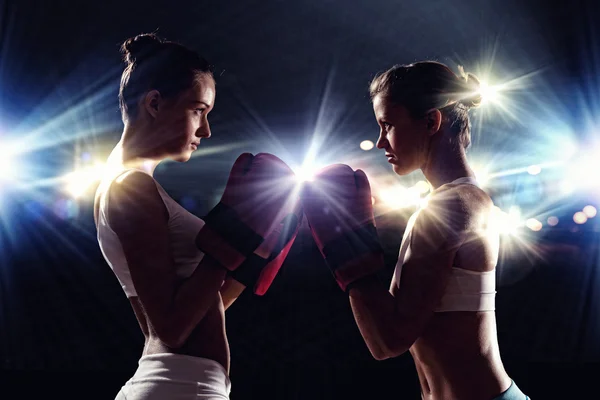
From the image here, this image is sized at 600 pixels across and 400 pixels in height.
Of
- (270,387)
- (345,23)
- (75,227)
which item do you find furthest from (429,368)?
(75,227)

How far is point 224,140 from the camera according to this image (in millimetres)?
4586

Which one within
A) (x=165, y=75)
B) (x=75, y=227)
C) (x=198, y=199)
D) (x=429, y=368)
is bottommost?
(x=429, y=368)

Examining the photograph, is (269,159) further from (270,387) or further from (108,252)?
(270,387)

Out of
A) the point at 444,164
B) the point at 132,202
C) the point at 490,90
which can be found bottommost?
the point at 132,202

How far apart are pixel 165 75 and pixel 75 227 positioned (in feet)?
11.9

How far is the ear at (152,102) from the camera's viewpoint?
1.30m

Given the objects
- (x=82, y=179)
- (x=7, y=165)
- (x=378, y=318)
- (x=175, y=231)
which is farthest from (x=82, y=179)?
(x=378, y=318)

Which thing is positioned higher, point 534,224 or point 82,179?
point 82,179

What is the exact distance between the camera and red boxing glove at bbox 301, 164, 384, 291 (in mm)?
1311

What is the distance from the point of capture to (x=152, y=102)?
1.30 meters

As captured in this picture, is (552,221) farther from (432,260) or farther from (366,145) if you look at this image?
(432,260)

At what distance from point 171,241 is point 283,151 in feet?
11.7

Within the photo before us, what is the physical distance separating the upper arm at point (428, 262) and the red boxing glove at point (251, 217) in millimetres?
354

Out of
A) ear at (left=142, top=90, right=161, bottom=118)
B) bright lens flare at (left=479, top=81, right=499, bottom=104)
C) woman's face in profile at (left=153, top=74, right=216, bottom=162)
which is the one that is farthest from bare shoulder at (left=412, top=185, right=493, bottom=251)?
bright lens flare at (left=479, top=81, right=499, bottom=104)
